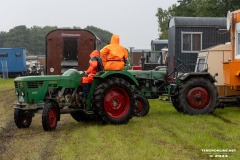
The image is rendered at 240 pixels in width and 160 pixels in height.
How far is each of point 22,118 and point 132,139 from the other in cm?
322

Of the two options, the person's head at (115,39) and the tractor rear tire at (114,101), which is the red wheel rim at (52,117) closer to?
the tractor rear tire at (114,101)

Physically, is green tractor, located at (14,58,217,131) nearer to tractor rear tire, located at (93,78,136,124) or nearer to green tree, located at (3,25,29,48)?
tractor rear tire, located at (93,78,136,124)

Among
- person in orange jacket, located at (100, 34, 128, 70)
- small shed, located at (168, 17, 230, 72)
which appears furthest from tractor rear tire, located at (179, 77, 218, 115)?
small shed, located at (168, 17, 230, 72)

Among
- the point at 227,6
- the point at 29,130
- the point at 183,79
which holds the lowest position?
the point at 29,130

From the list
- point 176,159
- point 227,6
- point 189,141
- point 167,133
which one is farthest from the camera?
point 227,6

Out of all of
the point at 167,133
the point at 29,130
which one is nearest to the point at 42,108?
the point at 29,130

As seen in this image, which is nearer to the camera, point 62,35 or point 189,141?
point 189,141

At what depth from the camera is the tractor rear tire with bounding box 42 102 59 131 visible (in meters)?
11.2

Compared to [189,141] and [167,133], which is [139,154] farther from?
[167,133]

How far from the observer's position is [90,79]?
40.1ft

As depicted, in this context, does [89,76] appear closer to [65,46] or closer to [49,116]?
[49,116]

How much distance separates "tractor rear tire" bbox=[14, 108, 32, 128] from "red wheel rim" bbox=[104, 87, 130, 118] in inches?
71.1

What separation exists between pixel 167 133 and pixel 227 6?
3578 centimetres

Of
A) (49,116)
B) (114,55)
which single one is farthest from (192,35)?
(49,116)
